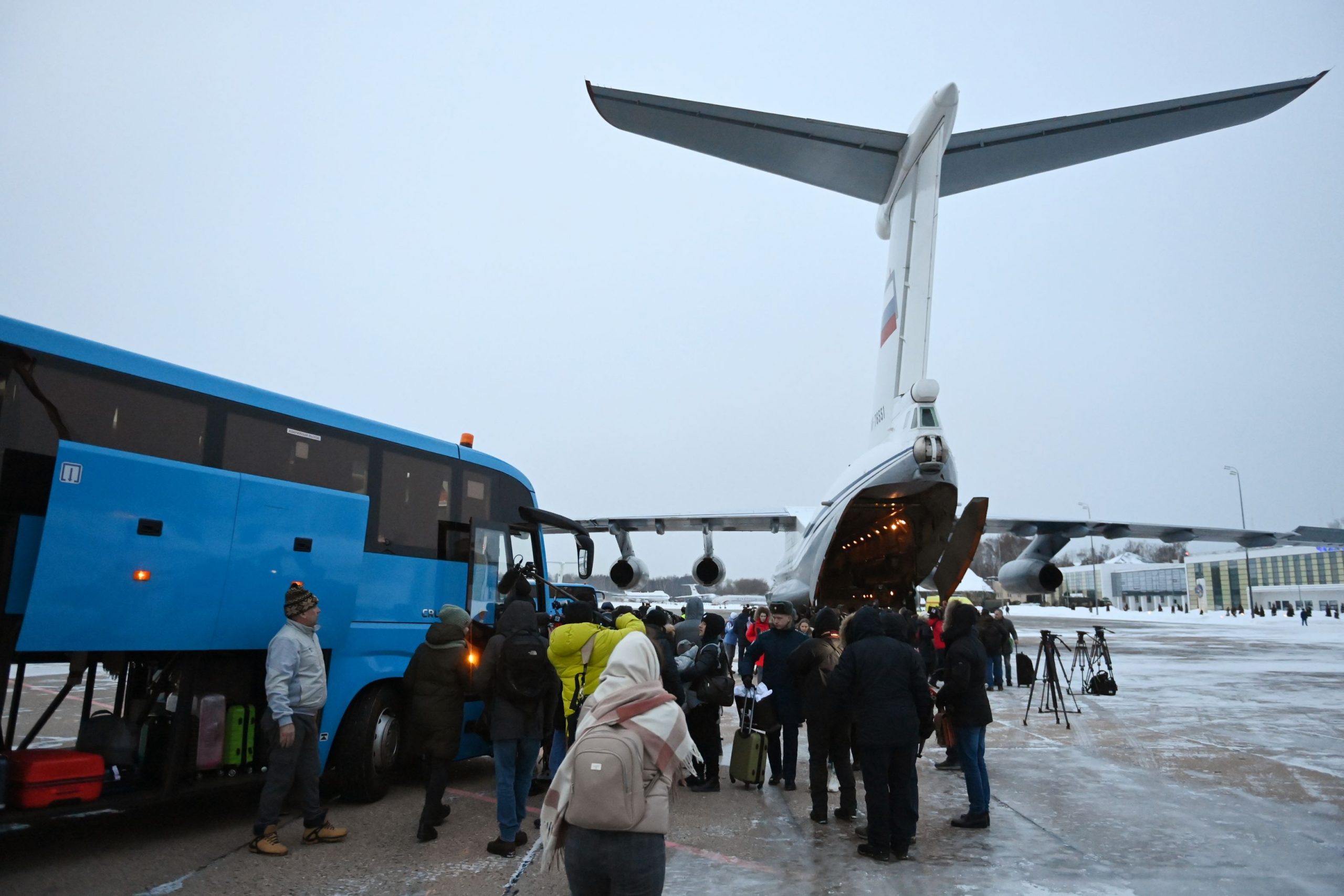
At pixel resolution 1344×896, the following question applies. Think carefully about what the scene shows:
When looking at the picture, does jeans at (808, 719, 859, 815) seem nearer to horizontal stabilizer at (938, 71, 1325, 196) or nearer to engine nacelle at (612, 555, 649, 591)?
Answer: horizontal stabilizer at (938, 71, 1325, 196)

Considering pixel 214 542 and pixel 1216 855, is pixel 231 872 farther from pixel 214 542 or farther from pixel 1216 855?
pixel 1216 855

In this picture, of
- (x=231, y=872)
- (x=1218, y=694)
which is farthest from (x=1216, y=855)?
(x=1218, y=694)

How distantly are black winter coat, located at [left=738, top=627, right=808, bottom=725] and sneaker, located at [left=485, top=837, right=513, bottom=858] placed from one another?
109 inches

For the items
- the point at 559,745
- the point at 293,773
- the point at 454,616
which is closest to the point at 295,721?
the point at 293,773

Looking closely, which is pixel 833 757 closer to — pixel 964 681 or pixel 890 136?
pixel 964 681

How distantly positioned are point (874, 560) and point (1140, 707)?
7822 millimetres

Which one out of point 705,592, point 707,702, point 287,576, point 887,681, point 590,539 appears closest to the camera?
point 887,681

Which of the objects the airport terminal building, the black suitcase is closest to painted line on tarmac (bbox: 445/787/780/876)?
the black suitcase

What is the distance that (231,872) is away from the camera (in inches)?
205

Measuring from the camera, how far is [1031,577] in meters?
20.5

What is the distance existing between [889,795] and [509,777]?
266 cm

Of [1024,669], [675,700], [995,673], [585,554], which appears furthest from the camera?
[995,673]

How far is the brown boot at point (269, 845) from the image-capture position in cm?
554

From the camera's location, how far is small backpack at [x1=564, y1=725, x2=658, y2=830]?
105 inches
